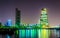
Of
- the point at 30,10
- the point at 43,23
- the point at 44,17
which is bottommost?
the point at 43,23

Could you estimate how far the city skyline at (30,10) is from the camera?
2.26 meters

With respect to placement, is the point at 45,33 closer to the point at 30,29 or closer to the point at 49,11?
the point at 30,29

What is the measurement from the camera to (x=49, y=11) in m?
2.27

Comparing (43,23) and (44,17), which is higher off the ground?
(44,17)

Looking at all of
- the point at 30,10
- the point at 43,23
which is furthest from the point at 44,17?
the point at 30,10

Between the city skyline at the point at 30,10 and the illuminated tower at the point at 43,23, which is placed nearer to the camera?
the illuminated tower at the point at 43,23

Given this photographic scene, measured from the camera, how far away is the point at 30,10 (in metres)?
2.29

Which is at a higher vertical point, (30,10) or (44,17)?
(30,10)

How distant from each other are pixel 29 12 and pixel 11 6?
1.15 ft

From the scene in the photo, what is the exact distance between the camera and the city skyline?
226 centimetres

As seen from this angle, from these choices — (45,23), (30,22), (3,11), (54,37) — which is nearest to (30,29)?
(30,22)

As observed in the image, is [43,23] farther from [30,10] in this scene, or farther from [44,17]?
[30,10]

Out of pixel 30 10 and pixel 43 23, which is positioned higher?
pixel 30 10

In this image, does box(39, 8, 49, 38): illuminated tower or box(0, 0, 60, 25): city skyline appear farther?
box(0, 0, 60, 25): city skyline
